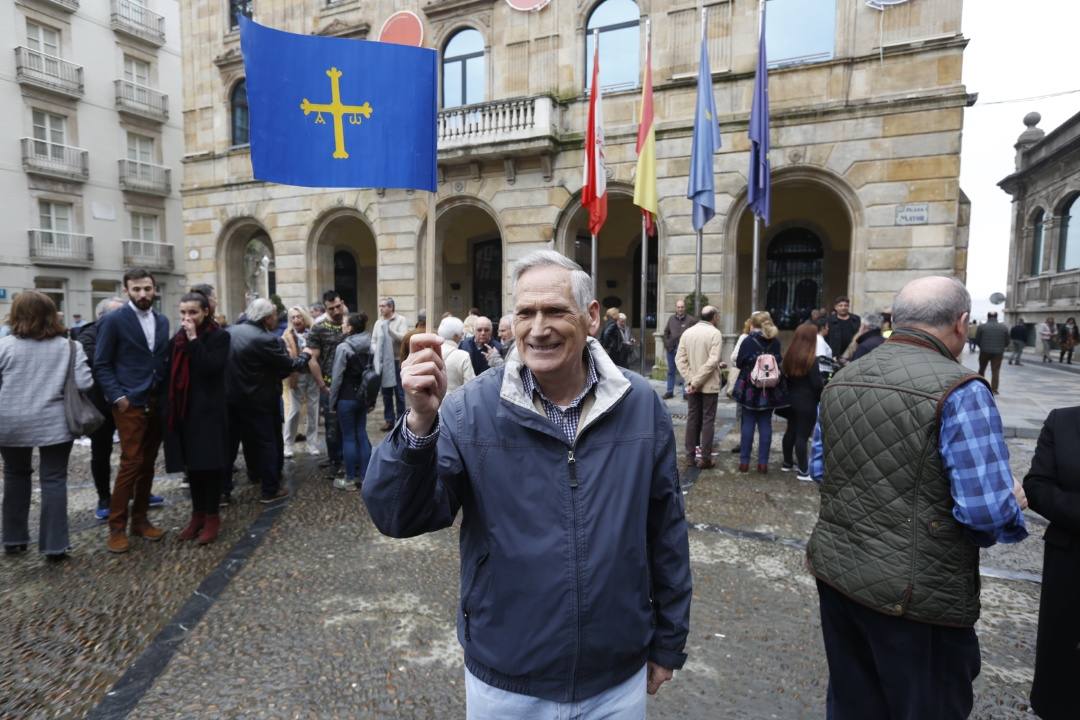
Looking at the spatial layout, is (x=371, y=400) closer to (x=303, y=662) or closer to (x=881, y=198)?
(x=303, y=662)

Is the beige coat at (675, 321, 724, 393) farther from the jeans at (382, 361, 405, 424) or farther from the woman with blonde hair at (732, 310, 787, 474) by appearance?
the jeans at (382, 361, 405, 424)

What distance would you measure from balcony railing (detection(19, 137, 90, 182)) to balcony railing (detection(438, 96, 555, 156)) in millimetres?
19512

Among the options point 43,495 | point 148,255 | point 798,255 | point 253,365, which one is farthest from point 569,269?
point 148,255

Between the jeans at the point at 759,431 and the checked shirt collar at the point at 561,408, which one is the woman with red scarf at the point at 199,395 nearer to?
the checked shirt collar at the point at 561,408

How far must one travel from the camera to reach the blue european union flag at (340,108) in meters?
2.54

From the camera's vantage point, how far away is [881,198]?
38.9 feet

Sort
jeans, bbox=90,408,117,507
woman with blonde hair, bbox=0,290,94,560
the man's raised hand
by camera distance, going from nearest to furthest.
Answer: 1. the man's raised hand
2. woman with blonde hair, bbox=0,290,94,560
3. jeans, bbox=90,408,117,507

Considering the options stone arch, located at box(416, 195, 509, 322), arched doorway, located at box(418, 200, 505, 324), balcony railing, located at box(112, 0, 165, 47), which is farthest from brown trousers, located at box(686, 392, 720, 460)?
balcony railing, located at box(112, 0, 165, 47)

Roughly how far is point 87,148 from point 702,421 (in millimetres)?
30031

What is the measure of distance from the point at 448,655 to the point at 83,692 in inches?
67.4

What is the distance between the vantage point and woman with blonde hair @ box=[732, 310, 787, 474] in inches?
256

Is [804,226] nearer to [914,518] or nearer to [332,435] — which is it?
[332,435]

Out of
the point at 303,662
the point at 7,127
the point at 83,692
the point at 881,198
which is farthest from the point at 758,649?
the point at 7,127

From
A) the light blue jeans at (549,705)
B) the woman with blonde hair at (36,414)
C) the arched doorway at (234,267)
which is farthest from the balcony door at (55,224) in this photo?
the light blue jeans at (549,705)
